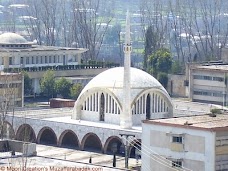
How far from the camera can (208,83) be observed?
77875mm

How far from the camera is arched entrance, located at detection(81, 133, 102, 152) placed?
201ft

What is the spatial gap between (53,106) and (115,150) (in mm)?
12376

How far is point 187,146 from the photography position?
48.6 meters

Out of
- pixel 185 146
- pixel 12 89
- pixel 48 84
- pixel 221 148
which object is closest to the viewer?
pixel 221 148

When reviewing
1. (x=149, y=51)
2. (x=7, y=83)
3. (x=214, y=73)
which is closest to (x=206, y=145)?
(x=7, y=83)

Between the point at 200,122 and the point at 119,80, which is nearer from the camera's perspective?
the point at 200,122

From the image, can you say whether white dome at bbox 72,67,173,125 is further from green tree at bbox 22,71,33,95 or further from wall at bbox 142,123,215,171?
green tree at bbox 22,71,33,95

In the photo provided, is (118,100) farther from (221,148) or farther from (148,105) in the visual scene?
(221,148)

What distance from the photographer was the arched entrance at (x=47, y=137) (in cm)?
6316

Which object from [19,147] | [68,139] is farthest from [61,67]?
[19,147]

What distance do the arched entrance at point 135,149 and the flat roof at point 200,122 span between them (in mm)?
5899

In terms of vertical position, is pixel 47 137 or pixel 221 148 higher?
pixel 221 148

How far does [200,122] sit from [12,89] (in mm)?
23495

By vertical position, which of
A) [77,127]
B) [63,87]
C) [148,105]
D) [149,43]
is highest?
[149,43]
